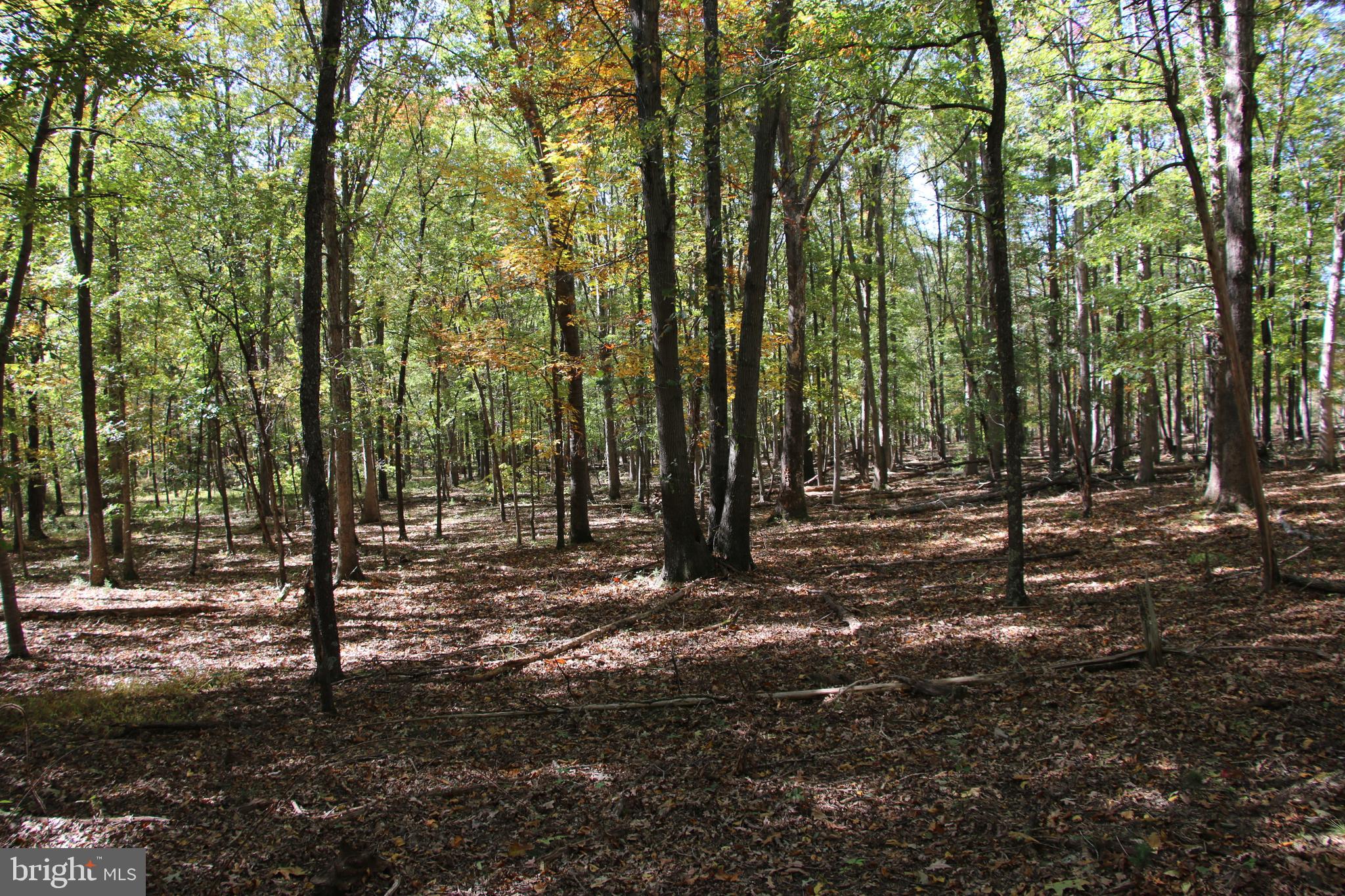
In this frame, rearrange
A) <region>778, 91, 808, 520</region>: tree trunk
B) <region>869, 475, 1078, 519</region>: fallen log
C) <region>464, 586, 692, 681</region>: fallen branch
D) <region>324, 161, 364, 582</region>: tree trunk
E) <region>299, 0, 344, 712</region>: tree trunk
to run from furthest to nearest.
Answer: <region>869, 475, 1078, 519</region>: fallen log
<region>778, 91, 808, 520</region>: tree trunk
<region>324, 161, 364, 582</region>: tree trunk
<region>464, 586, 692, 681</region>: fallen branch
<region>299, 0, 344, 712</region>: tree trunk

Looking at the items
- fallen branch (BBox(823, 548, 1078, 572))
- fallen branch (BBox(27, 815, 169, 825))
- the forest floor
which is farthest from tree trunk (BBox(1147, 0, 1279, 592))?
fallen branch (BBox(27, 815, 169, 825))

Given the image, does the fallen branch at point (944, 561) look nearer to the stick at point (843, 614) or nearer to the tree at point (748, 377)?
the tree at point (748, 377)

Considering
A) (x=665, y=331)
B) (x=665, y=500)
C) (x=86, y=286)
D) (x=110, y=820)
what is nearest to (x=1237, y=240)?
(x=665, y=331)

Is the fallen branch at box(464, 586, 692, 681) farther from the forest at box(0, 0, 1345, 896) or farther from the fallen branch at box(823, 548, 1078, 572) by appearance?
the fallen branch at box(823, 548, 1078, 572)

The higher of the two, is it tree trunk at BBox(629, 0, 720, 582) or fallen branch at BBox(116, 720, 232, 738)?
tree trunk at BBox(629, 0, 720, 582)

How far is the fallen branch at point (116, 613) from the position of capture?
10.9m

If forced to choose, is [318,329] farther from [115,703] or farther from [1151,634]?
[1151,634]

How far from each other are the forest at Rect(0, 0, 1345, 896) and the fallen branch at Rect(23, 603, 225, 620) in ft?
0.48

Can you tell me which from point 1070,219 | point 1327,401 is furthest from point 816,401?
point 1327,401

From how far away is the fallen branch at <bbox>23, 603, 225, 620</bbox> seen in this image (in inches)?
430

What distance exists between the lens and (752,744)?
16.7ft

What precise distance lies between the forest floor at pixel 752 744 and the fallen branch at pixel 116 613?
779 mm

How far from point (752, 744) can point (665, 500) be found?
18.0ft

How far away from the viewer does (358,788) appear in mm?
4875
